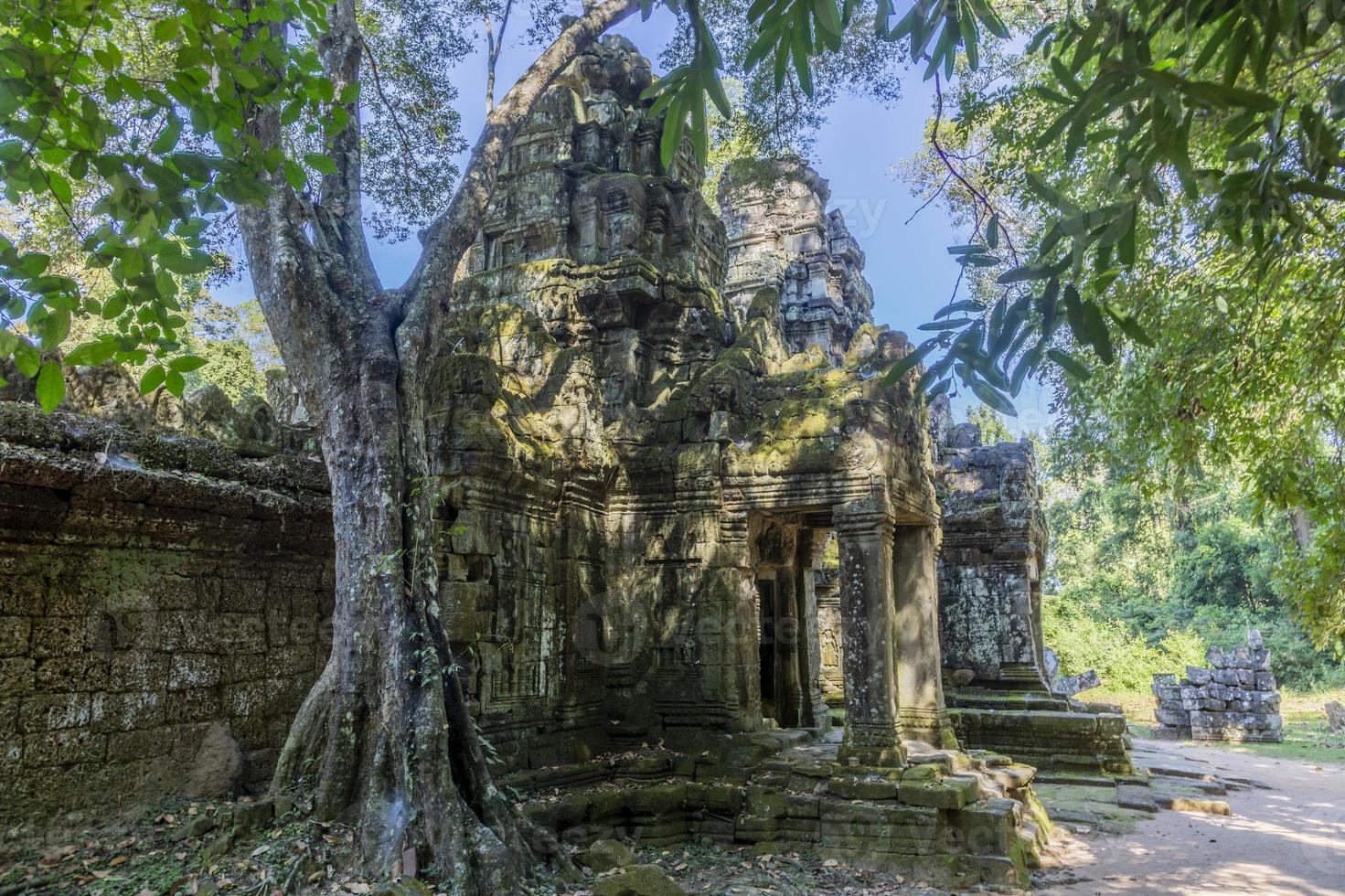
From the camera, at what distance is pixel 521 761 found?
711cm

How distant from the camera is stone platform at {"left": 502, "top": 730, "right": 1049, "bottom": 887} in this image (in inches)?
268

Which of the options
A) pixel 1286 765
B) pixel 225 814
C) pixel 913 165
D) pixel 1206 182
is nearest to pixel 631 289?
pixel 225 814

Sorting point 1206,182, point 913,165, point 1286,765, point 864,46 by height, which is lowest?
point 1286,765

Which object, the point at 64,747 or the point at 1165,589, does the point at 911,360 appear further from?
the point at 1165,589

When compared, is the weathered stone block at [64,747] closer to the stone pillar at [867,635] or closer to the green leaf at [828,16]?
the green leaf at [828,16]

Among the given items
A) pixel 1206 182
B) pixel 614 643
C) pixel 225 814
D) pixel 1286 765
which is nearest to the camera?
pixel 1206 182

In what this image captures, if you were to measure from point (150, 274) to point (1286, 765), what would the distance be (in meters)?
17.1

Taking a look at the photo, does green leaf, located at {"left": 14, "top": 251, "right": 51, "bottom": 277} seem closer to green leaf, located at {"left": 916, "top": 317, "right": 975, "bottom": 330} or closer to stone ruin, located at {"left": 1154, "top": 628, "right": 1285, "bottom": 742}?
green leaf, located at {"left": 916, "top": 317, "right": 975, "bottom": 330}

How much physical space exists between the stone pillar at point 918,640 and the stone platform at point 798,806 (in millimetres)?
544

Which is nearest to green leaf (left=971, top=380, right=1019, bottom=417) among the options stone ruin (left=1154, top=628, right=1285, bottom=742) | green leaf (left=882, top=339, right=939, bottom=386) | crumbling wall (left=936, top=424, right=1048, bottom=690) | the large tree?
green leaf (left=882, top=339, right=939, bottom=386)

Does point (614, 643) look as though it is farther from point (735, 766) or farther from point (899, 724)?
point (899, 724)

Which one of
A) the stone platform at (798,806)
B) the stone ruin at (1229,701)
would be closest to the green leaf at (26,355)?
the stone platform at (798,806)

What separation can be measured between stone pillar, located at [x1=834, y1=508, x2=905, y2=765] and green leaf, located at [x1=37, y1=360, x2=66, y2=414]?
6.16m

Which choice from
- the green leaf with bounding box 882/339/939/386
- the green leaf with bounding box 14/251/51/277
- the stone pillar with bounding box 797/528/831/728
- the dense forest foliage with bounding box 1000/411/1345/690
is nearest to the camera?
the green leaf with bounding box 882/339/939/386
